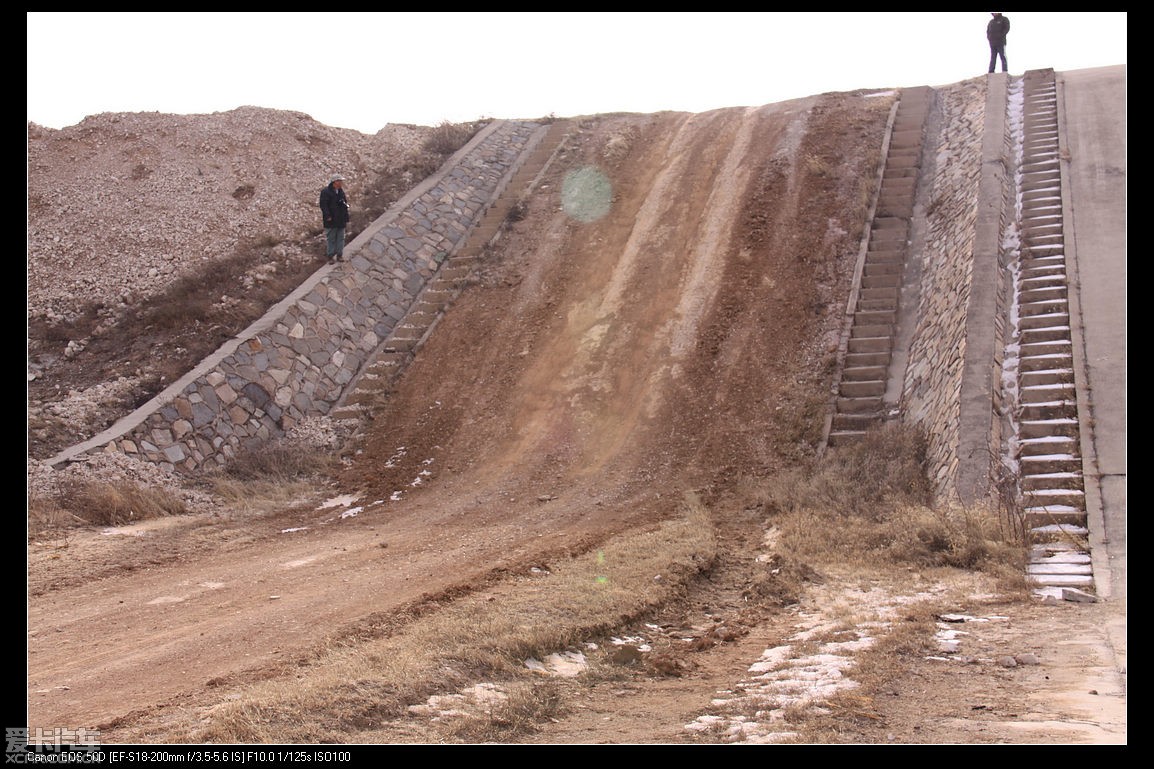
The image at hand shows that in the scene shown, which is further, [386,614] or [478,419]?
[478,419]

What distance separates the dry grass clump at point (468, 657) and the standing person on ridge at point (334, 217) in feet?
32.1

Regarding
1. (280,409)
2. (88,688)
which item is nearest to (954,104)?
(280,409)

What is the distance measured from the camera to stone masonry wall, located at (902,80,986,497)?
38.2ft

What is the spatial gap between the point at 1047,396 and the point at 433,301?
35.2 feet

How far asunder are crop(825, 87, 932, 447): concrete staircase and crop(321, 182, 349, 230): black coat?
29.7 feet

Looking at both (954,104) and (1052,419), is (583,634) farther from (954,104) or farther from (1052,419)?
(954,104)

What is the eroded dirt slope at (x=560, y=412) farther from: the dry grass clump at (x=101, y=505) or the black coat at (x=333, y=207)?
the black coat at (x=333, y=207)

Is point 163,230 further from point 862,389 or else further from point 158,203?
point 862,389

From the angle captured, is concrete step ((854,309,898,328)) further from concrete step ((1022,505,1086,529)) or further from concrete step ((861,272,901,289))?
concrete step ((1022,505,1086,529))

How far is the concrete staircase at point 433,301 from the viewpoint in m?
16.0

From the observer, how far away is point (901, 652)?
7.01m

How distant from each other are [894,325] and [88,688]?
12024 millimetres

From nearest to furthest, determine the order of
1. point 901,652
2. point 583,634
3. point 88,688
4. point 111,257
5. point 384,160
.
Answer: point 88,688
point 901,652
point 583,634
point 111,257
point 384,160

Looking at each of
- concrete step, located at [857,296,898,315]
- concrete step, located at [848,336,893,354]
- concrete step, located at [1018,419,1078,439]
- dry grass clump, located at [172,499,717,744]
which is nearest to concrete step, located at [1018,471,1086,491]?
concrete step, located at [1018,419,1078,439]
